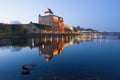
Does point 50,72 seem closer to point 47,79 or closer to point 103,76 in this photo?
point 47,79

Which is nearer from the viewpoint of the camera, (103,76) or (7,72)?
(103,76)

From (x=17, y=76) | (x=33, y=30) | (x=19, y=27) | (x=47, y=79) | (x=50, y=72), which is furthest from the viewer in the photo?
(x=33, y=30)

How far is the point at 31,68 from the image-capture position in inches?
1114

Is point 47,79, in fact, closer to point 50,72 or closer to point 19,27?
point 50,72

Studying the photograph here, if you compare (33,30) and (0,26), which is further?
(33,30)

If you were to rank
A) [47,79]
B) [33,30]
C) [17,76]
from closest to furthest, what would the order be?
[47,79] < [17,76] < [33,30]

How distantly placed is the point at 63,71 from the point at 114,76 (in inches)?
268

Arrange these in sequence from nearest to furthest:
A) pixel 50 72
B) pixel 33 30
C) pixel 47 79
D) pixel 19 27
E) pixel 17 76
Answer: pixel 47 79, pixel 17 76, pixel 50 72, pixel 19 27, pixel 33 30

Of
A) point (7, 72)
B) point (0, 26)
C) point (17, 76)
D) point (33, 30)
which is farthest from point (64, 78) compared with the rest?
point (33, 30)

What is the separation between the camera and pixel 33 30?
138 meters

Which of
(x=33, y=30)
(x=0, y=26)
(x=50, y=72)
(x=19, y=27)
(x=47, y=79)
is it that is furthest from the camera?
(x=33, y=30)

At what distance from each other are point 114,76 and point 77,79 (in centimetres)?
508

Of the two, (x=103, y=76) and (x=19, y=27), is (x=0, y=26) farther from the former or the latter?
(x=103, y=76)

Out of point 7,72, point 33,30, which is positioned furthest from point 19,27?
point 7,72
